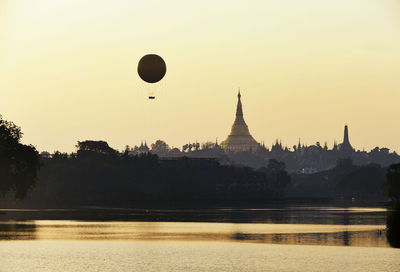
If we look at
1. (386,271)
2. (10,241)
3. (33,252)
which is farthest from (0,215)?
(386,271)

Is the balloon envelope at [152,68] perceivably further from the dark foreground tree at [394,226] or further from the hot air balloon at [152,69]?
the dark foreground tree at [394,226]

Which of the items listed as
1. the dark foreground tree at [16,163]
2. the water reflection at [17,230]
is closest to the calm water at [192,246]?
the water reflection at [17,230]

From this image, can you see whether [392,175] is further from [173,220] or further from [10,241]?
[10,241]

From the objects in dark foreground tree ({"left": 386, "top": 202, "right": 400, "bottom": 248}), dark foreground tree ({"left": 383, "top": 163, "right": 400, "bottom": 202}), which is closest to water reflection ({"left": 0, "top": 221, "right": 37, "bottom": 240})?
dark foreground tree ({"left": 386, "top": 202, "right": 400, "bottom": 248})

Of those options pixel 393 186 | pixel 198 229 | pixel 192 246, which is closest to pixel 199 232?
pixel 198 229

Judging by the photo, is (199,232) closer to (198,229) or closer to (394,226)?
(198,229)

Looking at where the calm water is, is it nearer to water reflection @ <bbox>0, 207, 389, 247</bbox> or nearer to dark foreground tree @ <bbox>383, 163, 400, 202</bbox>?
water reflection @ <bbox>0, 207, 389, 247</bbox>
